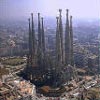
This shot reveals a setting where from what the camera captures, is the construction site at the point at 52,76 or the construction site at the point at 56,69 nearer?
the construction site at the point at 52,76

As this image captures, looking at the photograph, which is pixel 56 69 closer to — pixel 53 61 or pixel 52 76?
pixel 52 76

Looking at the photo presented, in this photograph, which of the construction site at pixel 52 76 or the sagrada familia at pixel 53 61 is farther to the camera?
the sagrada familia at pixel 53 61

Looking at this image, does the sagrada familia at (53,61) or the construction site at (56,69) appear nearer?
the construction site at (56,69)

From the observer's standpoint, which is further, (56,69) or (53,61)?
(53,61)

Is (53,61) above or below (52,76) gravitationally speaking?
above

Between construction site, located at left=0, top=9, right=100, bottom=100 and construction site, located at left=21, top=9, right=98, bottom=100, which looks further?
construction site, located at left=21, top=9, right=98, bottom=100

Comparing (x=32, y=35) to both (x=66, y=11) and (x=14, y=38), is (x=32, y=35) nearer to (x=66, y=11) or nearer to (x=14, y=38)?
(x=66, y=11)

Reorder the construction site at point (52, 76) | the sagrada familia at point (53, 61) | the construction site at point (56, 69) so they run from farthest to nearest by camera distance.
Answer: the sagrada familia at point (53, 61)
the construction site at point (56, 69)
the construction site at point (52, 76)

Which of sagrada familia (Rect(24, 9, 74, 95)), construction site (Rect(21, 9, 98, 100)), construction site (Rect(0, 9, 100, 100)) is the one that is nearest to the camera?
construction site (Rect(0, 9, 100, 100))

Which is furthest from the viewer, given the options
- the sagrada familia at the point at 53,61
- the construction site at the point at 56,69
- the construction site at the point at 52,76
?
the sagrada familia at the point at 53,61

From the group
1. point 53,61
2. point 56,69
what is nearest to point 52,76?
point 56,69

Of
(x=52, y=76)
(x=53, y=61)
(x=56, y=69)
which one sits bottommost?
(x=52, y=76)
